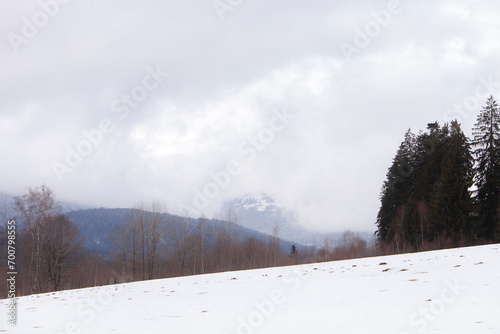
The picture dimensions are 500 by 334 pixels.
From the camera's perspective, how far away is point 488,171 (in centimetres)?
3616

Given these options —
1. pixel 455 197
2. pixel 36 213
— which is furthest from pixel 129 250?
pixel 455 197

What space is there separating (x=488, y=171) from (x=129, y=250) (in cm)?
4819

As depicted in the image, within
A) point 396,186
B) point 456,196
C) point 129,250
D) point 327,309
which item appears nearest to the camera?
point 327,309

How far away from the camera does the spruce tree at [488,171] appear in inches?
1371

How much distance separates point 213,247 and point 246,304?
191ft

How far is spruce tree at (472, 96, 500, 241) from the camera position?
3481 centimetres

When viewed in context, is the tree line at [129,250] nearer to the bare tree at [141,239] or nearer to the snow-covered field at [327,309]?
the bare tree at [141,239]

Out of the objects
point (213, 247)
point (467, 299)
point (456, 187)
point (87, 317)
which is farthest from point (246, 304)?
point (213, 247)

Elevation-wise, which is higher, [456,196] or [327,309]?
[456,196]

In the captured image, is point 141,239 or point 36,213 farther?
point 141,239

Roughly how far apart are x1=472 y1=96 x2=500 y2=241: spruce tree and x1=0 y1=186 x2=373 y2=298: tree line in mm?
16232

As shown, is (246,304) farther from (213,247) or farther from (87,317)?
(213,247)

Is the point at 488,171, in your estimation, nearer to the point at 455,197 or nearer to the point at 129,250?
the point at 455,197

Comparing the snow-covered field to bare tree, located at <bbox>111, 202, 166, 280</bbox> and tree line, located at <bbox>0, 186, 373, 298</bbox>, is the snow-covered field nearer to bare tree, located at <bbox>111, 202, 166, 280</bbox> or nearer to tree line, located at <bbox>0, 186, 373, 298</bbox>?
tree line, located at <bbox>0, 186, 373, 298</bbox>
